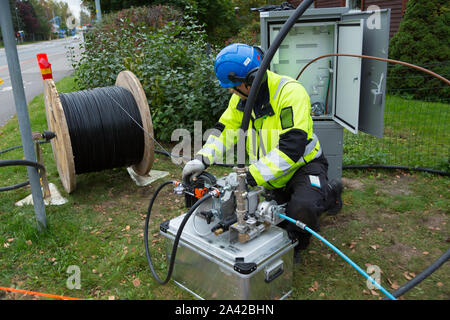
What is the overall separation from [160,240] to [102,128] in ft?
5.07

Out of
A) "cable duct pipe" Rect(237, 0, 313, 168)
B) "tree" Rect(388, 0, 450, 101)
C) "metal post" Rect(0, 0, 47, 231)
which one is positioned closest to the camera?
"cable duct pipe" Rect(237, 0, 313, 168)

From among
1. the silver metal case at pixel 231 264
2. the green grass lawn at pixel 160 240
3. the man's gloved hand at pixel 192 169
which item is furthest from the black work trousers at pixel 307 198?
the man's gloved hand at pixel 192 169

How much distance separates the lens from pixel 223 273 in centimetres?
244

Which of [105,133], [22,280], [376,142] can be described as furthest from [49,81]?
[376,142]

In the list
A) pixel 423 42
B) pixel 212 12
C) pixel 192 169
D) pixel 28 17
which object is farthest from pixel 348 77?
pixel 28 17

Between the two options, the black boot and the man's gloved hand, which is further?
the black boot

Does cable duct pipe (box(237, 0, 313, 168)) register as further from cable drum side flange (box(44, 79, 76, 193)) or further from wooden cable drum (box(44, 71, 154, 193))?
cable drum side flange (box(44, 79, 76, 193))

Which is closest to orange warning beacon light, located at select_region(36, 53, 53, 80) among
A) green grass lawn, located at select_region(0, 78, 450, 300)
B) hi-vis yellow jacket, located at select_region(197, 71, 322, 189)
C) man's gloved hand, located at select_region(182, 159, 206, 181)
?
green grass lawn, located at select_region(0, 78, 450, 300)

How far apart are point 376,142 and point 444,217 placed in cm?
242

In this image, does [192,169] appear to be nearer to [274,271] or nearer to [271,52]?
[274,271]

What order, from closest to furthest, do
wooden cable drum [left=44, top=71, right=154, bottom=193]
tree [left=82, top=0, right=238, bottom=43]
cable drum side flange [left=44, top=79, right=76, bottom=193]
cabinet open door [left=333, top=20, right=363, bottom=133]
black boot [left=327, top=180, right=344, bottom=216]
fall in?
black boot [left=327, top=180, right=344, bottom=216], cabinet open door [left=333, top=20, right=363, bottom=133], cable drum side flange [left=44, top=79, right=76, bottom=193], wooden cable drum [left=44, top=71, right=154, bottom=193], tree [left=82, top=0, right=238, bottom=43]

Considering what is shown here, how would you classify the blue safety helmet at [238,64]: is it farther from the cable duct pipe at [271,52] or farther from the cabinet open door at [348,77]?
the cabinet open door at [348,77]

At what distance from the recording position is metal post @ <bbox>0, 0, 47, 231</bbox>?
3090 millimetres

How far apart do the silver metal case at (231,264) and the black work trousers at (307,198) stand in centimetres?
22
